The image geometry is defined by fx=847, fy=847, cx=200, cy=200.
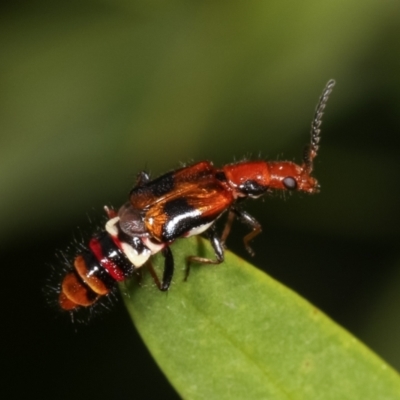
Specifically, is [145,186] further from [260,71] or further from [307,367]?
[307,367]

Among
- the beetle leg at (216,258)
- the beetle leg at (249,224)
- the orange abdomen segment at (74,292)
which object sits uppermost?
the beetle leg at (216,258)

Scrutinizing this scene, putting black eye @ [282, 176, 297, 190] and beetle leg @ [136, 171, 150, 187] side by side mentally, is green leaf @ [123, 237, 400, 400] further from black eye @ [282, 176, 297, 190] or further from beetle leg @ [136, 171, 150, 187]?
black eye @ [282, 176, 297, 190]

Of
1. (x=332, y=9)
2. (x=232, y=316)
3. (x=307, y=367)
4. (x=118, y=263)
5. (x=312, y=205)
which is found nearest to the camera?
(x=307, y=367)

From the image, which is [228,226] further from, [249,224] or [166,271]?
[166,271]

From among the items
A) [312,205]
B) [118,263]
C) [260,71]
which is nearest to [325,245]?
[312,205]

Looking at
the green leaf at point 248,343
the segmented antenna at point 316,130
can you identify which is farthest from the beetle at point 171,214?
the green leaf at point 248,343

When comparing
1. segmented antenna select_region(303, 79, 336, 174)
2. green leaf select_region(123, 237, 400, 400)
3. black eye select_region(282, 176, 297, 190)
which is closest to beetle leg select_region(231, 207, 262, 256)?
black eye select_region(282, 176, 297, 190)

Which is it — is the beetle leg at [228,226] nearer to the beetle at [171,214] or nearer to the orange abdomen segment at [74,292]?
the beetle at [171,214]

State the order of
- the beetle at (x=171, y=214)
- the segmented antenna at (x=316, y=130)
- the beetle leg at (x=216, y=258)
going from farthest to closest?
the segmented antenna at (x=316, y=130)
the beetle at (x=171, y=214)
the beetle leg at (x=216, y=258)
